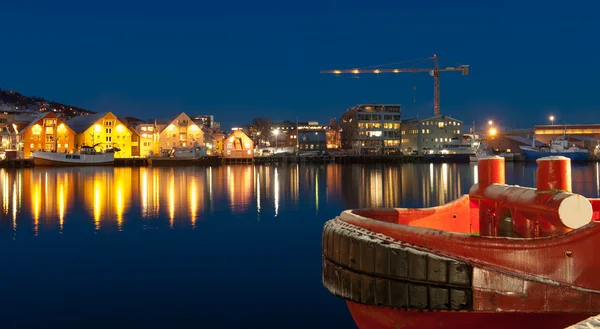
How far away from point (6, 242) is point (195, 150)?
351ft

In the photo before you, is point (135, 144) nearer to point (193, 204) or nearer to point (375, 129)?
point (375, 129)

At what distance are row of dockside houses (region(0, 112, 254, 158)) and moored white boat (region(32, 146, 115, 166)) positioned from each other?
16.9 feet

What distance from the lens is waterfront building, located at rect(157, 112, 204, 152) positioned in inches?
5157

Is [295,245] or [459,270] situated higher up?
[459,270]

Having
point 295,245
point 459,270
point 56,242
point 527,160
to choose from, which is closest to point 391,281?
point 459,270

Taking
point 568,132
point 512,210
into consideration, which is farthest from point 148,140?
point 512,210

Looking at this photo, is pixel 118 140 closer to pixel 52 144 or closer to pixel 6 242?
pixel 52 144

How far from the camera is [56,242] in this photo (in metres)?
21.5

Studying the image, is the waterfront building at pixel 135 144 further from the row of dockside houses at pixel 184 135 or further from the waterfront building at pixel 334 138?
the waterfront building at pixel 334 138

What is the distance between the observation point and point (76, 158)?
115m

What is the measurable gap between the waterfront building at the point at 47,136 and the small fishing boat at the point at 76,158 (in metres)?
8.26

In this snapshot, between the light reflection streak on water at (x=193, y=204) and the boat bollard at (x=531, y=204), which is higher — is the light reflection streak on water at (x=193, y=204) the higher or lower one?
the lower one

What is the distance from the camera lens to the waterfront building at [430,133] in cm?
15475

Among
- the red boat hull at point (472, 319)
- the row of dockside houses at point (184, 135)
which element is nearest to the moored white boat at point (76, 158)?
the row of dockside houses at point (184, 135)
